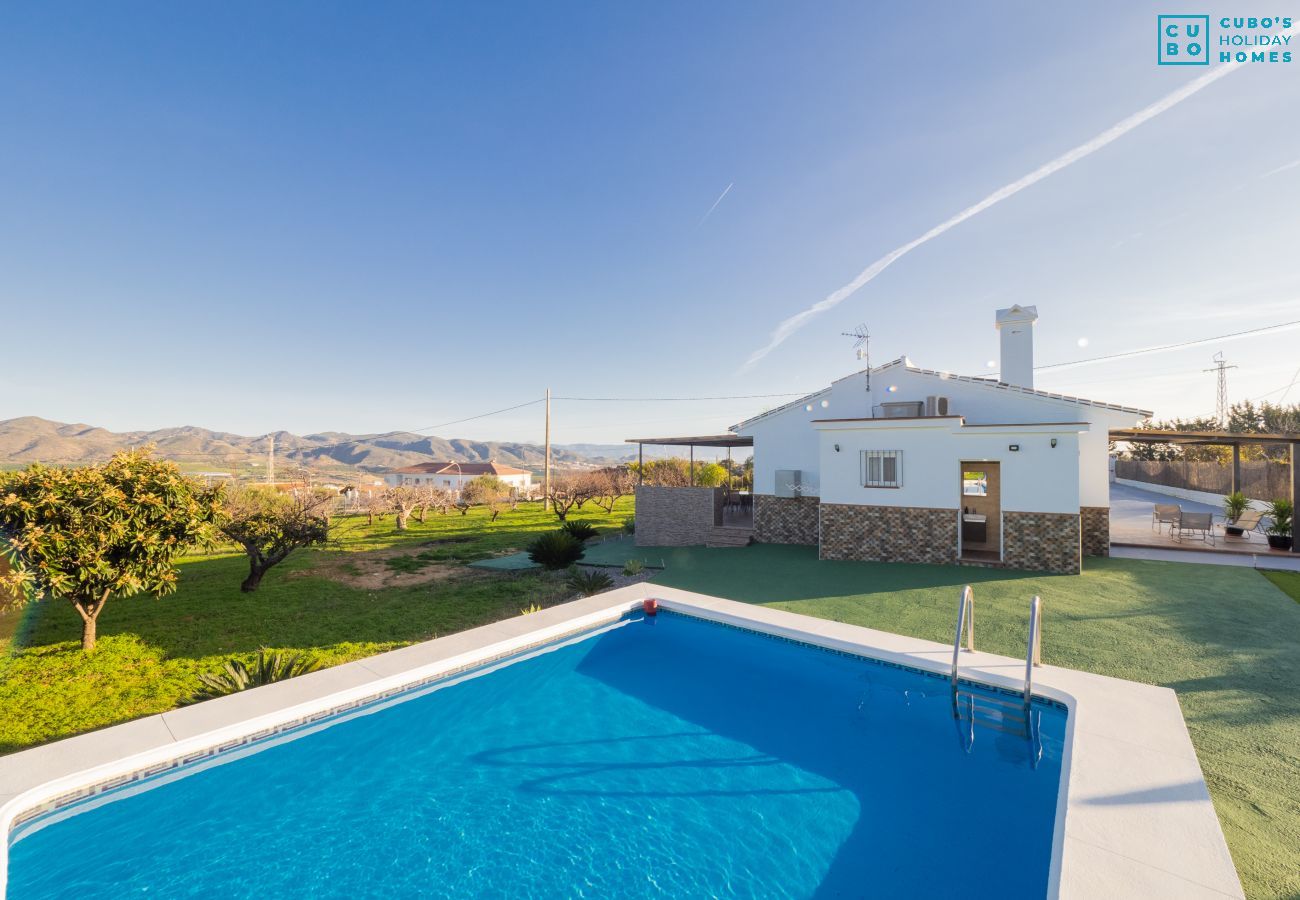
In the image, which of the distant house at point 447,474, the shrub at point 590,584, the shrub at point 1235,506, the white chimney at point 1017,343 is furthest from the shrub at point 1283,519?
the distant house at point 447,474

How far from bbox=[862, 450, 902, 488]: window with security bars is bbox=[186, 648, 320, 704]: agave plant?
49.5ft

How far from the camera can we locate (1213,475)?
93.0 ft

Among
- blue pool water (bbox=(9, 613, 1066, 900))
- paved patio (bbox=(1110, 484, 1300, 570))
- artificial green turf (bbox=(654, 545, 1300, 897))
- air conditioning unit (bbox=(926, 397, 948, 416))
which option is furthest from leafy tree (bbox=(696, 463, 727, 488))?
blue pool water (bbox=(9, 613, 1066, 900))

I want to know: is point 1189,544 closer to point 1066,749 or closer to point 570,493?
point 1066,749

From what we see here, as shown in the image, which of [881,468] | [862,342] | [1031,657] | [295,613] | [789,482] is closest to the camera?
[1031,657]

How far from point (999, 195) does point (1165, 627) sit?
2417cm

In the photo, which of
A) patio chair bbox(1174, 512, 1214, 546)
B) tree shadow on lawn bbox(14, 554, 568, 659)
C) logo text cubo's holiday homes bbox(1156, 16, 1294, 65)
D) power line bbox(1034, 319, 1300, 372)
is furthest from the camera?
power line bbox(1034, 319, 1300, 372)

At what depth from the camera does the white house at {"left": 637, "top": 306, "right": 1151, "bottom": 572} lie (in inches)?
547

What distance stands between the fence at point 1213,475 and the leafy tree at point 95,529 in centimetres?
3919

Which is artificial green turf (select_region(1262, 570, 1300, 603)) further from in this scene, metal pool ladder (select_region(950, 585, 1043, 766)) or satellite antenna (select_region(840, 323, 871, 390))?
satellite antenna (select_region(840, 323, 871, 390))

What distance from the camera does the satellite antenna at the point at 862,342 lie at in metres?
19.2

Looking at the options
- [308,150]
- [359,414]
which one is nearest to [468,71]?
[308,150]

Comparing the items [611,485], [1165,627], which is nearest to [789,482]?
[1165,627]

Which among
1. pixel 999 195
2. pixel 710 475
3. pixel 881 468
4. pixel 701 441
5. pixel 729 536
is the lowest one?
pixel 729 536
